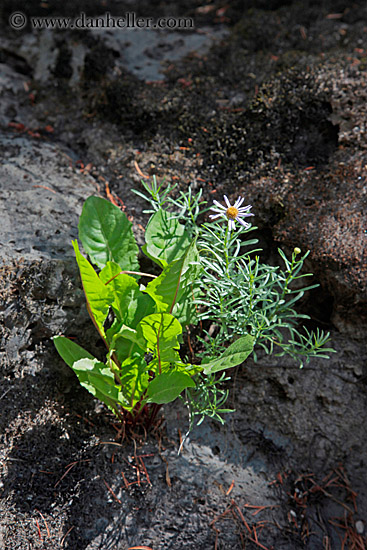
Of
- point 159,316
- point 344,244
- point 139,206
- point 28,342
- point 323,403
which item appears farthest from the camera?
point 139,206

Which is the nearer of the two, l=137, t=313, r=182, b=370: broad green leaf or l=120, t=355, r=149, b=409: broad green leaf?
l=137, t=313, r=182, b=370: broad green leaf

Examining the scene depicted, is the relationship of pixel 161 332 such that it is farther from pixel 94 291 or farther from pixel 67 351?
pixel 67 351

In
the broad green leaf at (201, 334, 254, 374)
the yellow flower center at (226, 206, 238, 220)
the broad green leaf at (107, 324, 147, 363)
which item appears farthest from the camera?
the broad green leaf at (107, 324, 147, 363)

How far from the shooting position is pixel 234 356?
5.10 ft

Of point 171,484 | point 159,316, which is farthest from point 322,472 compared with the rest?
point 159,316

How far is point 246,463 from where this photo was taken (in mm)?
2064

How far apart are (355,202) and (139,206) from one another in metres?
1.10

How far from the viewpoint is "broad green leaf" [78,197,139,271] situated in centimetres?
183

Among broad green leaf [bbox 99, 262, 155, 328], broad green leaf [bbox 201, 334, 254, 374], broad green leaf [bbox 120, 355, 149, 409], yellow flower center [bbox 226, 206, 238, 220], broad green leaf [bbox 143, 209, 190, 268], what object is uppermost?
yellow flower center [bbox 226, 206, 238, 220]

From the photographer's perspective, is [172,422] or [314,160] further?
[314,160]

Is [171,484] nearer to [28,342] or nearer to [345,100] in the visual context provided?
[28,342]

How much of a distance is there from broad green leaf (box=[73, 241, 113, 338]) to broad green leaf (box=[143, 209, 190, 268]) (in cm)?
26

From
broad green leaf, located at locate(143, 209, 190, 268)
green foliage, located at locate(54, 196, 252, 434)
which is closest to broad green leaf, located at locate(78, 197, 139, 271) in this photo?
green foliage, located at locate(54, 196, 252, 434)

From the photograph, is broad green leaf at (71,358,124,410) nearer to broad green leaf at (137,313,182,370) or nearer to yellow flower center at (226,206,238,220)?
broad green leaf at (137,313,182,370)
